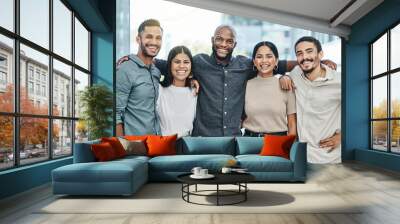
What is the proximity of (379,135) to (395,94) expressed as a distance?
1.14 meters

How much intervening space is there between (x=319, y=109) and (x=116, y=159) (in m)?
5.35

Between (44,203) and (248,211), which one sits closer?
(248,211)

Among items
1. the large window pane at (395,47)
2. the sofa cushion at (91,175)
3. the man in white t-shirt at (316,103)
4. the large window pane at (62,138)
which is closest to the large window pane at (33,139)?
the large window pane at (62,138)

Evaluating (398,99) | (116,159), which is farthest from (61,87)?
(398,99)

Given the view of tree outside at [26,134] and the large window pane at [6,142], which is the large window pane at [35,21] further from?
the large window pane at [6,142]

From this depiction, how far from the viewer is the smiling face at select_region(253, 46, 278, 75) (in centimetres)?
908

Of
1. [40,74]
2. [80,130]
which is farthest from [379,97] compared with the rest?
[40,74]

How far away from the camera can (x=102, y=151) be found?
569 centimetres

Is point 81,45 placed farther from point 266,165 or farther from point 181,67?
point 266,165

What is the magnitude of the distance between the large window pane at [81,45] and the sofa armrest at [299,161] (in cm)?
457

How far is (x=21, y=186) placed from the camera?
5145mm

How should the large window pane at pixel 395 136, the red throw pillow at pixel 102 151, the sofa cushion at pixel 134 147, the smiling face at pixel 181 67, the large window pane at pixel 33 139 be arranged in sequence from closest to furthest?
the large window pane at pixel 33 139, the red throw pillow at pixel 102 151, the sofa cushion at pixel 134 147, the large window pane at pixel 395 136, the smiling face at pixel 181 67

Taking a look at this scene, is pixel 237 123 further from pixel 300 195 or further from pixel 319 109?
pixel 300 195

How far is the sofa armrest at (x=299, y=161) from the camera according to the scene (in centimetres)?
605
